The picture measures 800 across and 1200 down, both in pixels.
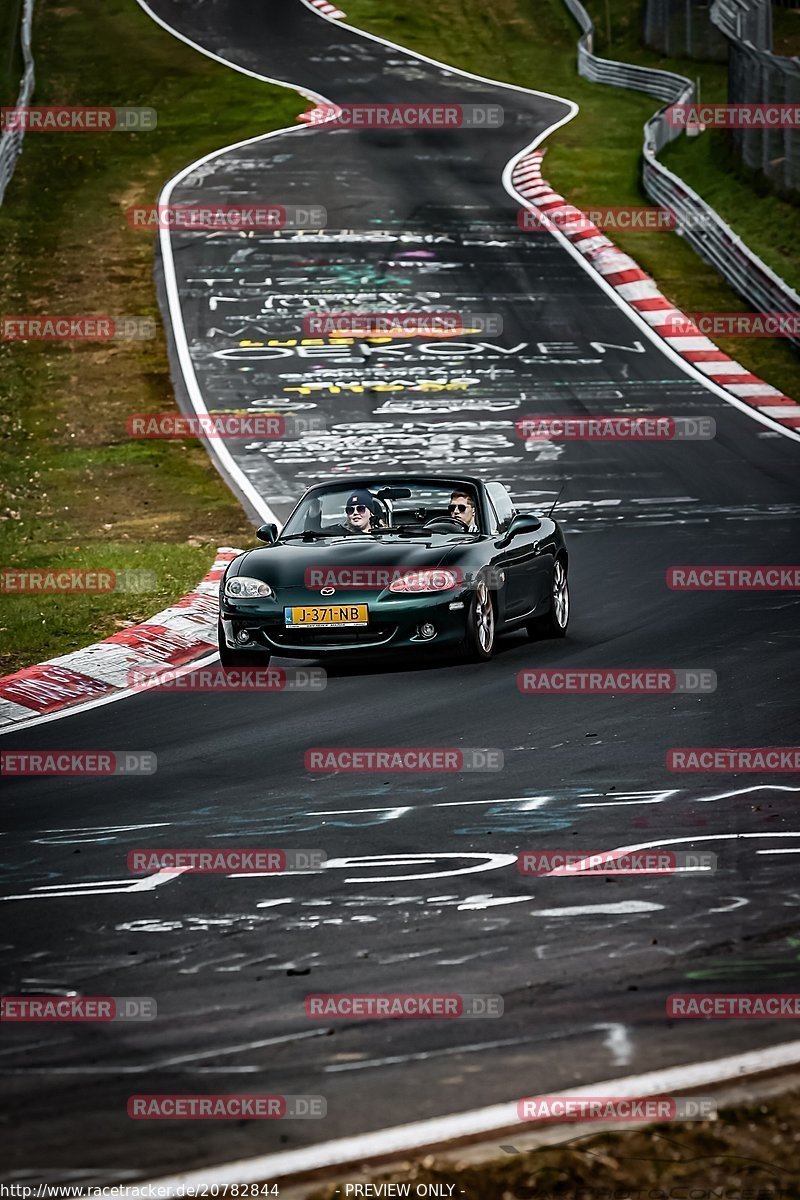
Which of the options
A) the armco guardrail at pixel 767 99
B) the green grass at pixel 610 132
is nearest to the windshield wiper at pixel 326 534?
the green grass at pixel 610 132

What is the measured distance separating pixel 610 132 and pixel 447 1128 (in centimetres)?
4023

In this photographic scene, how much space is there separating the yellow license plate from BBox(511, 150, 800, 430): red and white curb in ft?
41.6

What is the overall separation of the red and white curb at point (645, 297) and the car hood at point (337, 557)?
39.4 feet

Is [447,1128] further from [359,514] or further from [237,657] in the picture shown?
[359,514]

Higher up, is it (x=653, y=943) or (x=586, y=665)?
(x=653, y=943)

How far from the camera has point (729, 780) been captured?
8625 millimetres

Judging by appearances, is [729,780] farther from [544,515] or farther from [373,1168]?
[544,515]

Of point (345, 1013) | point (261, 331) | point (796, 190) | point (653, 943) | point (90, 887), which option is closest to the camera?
point (345, 1013)

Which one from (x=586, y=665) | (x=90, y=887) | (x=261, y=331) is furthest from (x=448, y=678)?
(x=261, y=331)

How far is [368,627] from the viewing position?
1211 cm

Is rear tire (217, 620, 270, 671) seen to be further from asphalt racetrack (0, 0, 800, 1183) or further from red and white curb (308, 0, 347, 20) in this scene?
red and white curb (308, 0, 347, 20)

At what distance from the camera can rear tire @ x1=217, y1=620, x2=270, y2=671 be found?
1235 cm

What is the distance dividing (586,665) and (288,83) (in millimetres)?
39161

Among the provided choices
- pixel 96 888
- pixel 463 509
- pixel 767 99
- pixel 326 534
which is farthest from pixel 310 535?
pixel 767 99
